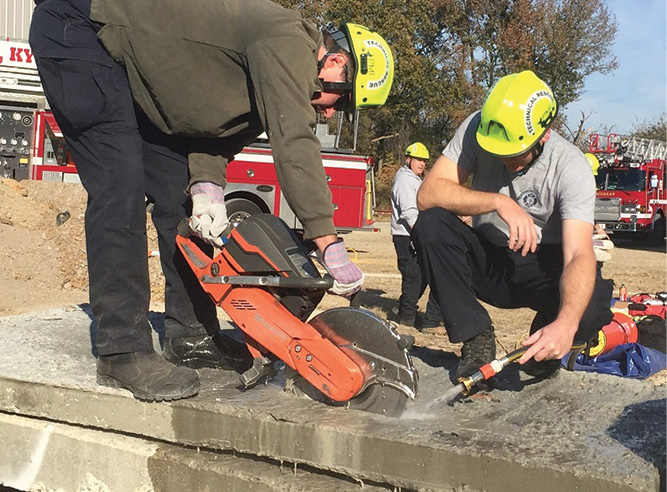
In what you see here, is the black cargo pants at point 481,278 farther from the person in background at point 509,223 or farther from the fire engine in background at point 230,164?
the fire engine in background at point 230,164

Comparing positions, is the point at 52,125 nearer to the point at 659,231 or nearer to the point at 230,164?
the point at 230,164

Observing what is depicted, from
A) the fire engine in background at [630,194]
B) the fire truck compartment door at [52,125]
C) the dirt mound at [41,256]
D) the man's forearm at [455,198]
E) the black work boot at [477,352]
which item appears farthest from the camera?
the fire engine in background at [630,194]

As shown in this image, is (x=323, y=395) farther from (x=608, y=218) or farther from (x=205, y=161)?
(x=608, y=218)

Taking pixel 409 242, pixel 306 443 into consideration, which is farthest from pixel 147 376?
pixel 409 242

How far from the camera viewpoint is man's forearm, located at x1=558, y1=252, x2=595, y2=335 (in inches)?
110

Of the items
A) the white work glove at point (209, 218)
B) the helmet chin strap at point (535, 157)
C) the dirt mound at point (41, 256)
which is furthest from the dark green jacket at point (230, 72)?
the dirt mound at point (41, 256)

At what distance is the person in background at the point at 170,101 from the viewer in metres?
2.71

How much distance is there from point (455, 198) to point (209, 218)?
1.07 meters

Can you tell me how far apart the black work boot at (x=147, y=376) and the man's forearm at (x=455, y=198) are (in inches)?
51.3

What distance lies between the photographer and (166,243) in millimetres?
3398

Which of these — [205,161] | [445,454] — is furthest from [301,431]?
[205,161]

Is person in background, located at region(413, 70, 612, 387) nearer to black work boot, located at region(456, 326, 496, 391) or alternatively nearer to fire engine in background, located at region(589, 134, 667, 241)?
black work boot, located at region(456, 326, 496, 391)

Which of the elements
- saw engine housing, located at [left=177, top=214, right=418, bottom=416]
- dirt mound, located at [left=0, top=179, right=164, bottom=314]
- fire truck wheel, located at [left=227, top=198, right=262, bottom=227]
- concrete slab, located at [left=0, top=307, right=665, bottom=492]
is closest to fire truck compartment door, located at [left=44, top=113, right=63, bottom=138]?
dirt mound, located at [left=0, top=179, right=164, bottom=314]

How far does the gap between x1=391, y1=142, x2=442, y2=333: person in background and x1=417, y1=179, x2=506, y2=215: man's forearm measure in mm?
3593
